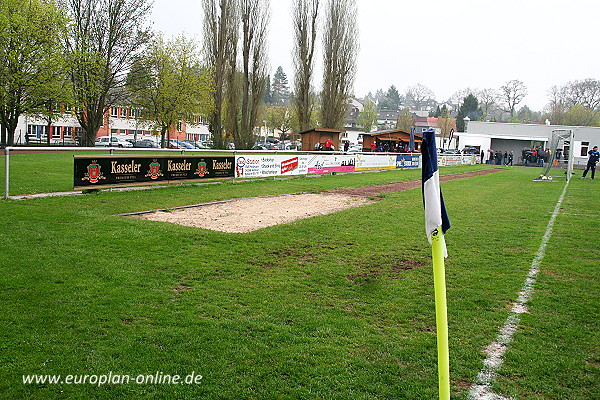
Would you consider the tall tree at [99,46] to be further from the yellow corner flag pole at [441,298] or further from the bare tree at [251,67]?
the yellow corner flag pole at [441,298]

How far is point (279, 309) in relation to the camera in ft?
18.6

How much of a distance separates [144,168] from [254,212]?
5370 mm

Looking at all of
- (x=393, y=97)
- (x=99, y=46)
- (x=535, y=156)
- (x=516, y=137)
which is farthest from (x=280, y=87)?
(x=99, y=46)

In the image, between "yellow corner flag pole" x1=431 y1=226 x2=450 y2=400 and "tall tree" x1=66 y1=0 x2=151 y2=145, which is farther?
"tall tree" x1=66 y1=0 x2=151 y2=145

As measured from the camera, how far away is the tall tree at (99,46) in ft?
135

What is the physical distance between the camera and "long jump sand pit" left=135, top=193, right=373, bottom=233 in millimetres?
11383

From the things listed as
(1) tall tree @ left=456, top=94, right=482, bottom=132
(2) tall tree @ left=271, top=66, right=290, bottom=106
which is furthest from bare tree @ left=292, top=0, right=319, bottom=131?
(2) tall tree @ left=271, top=66, right=290, bottom=106

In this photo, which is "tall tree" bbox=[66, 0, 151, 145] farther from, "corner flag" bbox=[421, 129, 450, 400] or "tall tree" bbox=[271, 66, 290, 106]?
"tall tree" bbox=[271, 66, 290, 106]

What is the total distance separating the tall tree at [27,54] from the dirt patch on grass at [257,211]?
28966 mm

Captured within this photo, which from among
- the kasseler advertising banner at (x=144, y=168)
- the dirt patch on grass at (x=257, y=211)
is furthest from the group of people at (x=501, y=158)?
the kasseler advertising banner at (x=144, y=168)

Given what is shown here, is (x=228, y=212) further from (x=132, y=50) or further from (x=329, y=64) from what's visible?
(x=329, y=64)

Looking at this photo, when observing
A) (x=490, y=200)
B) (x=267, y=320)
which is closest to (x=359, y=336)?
(x=267, y=320)

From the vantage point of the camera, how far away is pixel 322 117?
52.2 m

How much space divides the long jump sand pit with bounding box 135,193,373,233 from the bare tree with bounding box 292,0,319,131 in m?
34.4
